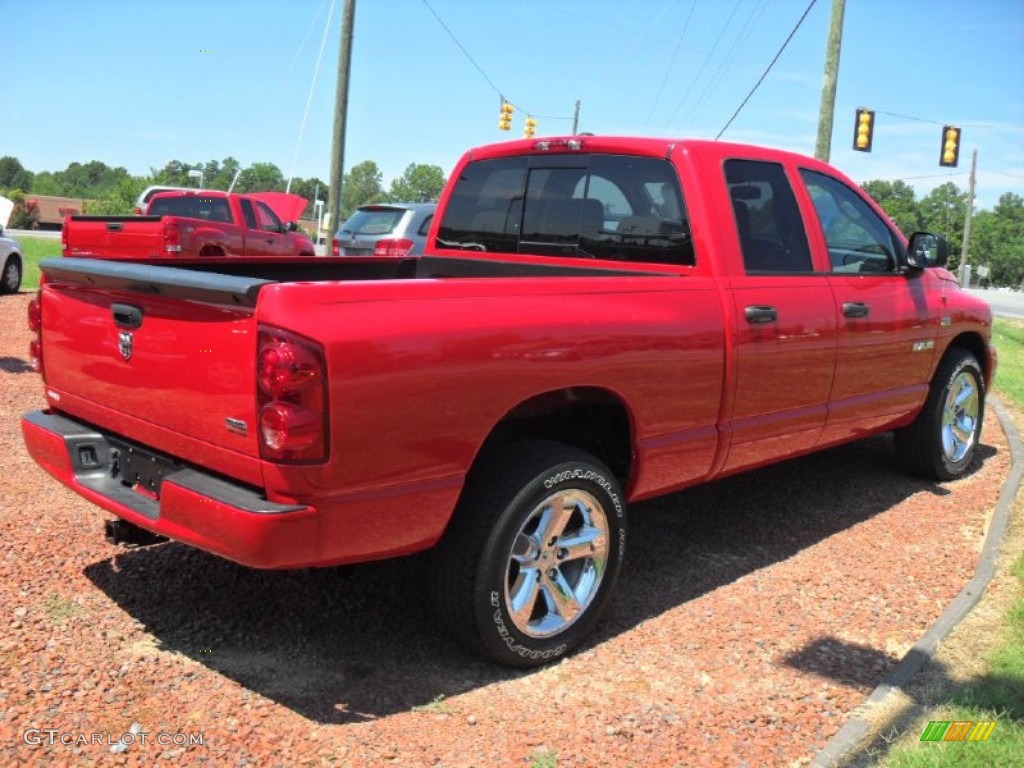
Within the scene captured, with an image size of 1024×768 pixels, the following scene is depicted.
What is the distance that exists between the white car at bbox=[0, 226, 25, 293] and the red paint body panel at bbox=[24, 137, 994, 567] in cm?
1059

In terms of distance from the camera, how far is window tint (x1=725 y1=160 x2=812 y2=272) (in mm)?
4484

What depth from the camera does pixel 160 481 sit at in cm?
322

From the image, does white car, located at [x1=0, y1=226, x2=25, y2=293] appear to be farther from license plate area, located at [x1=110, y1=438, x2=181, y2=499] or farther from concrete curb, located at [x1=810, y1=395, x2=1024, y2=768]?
concrete curb, located at [x1=810, y1=395, x2=1024, y2=768]

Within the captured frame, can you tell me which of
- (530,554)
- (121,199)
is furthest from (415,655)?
(121,199)

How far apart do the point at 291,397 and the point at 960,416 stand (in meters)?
5.22

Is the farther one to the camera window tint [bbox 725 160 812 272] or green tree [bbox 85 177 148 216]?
green tree [bbox 85 177 148 216]

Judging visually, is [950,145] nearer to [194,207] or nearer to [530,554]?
[194,207]

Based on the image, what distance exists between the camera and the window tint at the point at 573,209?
4.39m

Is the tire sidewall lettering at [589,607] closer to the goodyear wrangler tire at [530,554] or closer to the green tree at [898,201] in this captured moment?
the goodyear wrangler tire at [530,554]

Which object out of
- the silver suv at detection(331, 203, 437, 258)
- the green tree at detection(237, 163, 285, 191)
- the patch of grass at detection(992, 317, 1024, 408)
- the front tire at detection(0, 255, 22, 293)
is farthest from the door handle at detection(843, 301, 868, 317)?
the green tree at detection(237, 163, 285, 191)

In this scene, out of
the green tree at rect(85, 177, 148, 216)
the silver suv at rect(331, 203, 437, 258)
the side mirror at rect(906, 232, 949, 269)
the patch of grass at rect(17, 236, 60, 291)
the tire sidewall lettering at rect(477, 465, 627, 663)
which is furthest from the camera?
the green tree at rect(85, 177, 148, 216)

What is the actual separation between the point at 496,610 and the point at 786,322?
2.04 meters

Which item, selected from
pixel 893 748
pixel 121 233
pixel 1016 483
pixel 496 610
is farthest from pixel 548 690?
pixel 121 233

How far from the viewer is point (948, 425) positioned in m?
6.31
